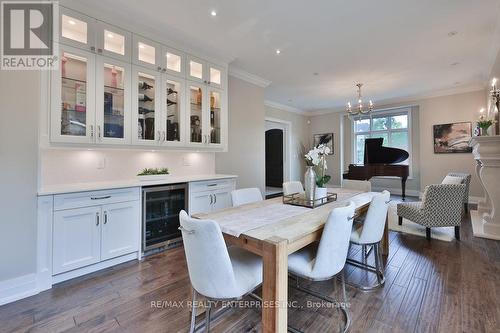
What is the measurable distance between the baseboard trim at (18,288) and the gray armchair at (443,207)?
464cm

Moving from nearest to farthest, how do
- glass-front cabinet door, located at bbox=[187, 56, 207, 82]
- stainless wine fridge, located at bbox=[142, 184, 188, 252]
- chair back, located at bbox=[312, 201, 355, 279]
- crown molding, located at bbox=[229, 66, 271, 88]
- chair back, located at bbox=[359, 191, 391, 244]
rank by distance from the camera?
chair back, located at bbox=[312, 201, 355, 279] → chair back, located at bbox=[359, 191, 391, 244] → stainless wine fridge, located at bbox=[142, 184, 188, 252] → glass-front cabinet door, located at bbox=[187, 56, 207, 82] → crown molding, located at bbox=[229, 66, 271, 88]

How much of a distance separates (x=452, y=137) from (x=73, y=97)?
785 centimetres

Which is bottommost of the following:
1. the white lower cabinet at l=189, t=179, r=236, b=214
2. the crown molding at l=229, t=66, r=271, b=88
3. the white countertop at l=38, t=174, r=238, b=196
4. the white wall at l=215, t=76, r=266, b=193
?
the white lower cabinet at l=189, t=179, r=236, b=214

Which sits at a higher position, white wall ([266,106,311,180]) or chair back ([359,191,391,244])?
white wall ([266,106,311,180])

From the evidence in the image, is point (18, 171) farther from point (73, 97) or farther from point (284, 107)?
point (284, 107)

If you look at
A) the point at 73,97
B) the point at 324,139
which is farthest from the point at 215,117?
the point at 324,139

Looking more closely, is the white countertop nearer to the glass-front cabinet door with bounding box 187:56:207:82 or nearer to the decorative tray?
the decorative tray

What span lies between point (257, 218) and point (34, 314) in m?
1.88

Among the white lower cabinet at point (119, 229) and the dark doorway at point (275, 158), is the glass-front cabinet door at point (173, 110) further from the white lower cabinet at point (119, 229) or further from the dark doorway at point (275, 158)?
the dark doorway at point (275, 158)

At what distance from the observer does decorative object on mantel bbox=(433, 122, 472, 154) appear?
5695 mm

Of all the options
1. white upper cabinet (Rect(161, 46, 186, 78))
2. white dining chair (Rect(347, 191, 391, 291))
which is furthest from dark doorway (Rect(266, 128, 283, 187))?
white dining chair (Rect(347, 191, 391, 291))

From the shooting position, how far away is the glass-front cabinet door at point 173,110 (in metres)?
3.13

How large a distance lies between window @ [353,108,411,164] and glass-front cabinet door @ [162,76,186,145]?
6328 millimetres

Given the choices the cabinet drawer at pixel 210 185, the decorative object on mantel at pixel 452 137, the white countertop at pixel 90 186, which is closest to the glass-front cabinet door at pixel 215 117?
the cabinet drawer at pixel 210 185
